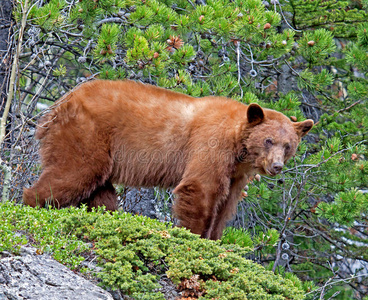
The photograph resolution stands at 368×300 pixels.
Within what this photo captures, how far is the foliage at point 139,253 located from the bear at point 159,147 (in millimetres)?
928

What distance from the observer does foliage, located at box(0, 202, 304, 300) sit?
10.1ft

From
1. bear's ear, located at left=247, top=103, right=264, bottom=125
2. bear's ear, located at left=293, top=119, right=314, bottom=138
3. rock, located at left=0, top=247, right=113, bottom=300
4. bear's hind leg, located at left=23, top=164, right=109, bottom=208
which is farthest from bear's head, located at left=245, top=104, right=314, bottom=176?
rock, located at left=0, top=247, right=113, bottom=300

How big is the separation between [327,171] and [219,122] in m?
1.97

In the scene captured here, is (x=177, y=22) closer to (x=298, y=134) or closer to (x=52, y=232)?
(x=298, y=134)

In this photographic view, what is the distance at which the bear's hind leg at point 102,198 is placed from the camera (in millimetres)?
5172

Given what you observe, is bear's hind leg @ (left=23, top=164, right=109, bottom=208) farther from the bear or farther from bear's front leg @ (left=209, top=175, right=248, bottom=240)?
bear's front leg @ (left=209, top=175, right=248, bottom=240)

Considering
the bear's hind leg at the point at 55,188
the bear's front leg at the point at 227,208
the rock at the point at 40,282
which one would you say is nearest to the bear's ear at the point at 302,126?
the bear's front leg at the point at 227,208

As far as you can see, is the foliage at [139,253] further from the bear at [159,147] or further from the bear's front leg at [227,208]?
the bear's front leg at [227,208]

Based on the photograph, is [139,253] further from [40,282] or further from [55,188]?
[55,188]

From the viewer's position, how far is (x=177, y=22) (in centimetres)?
566

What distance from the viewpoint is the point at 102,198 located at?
5199 mm

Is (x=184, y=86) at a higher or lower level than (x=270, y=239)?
higher

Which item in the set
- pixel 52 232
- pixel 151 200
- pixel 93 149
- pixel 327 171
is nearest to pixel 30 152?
pixel 93 149

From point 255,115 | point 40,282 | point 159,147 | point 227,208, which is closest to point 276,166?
point 255,115
